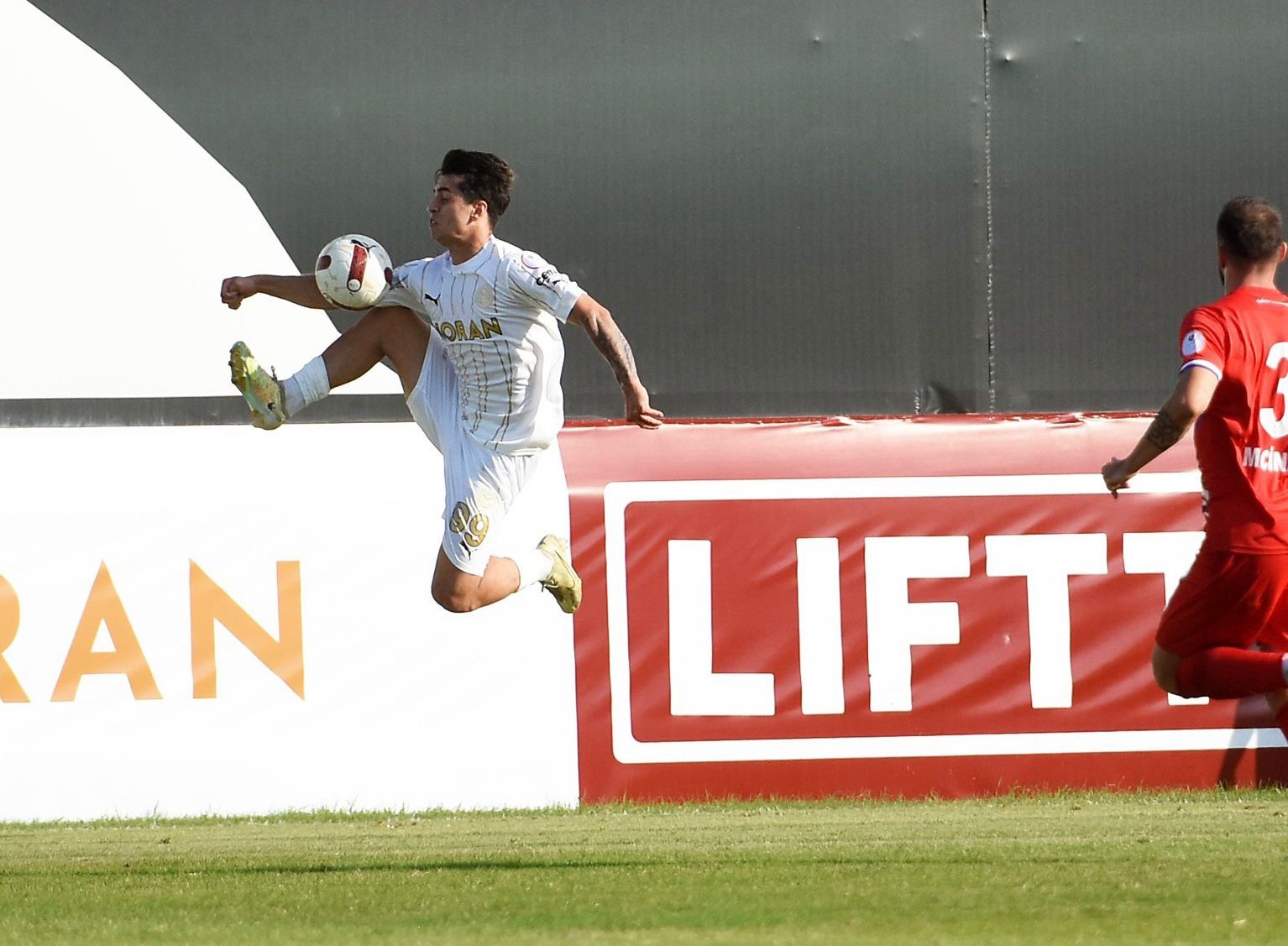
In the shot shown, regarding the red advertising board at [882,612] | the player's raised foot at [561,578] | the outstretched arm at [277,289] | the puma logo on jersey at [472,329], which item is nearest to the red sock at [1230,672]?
the player's raised foot at [561,578]

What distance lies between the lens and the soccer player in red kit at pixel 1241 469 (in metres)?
5.66

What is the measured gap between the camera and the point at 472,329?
23.2ft

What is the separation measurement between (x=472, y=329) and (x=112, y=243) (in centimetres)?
455

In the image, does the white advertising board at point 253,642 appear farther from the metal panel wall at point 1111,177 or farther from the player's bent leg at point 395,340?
the metal panel wall at point 1111,177

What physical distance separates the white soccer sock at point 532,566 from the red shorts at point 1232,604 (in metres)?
2.79

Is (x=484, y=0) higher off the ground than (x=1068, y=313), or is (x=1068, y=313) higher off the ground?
(x=484, y=0)

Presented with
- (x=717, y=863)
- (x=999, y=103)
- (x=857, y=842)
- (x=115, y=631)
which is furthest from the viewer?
(x=999, y=103)

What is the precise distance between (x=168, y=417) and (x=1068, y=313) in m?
5.80

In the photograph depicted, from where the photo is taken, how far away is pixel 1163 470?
10547 mm

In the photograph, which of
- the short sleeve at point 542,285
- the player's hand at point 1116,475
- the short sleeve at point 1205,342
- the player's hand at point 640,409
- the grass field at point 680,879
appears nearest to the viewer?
the grass field at point 680,879

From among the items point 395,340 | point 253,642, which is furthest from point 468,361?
point 253,642

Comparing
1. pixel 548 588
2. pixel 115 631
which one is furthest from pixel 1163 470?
pixel 115 631

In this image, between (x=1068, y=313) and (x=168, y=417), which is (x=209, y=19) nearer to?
(x=168, y=417)

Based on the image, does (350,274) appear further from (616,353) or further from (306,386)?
(616,353)
